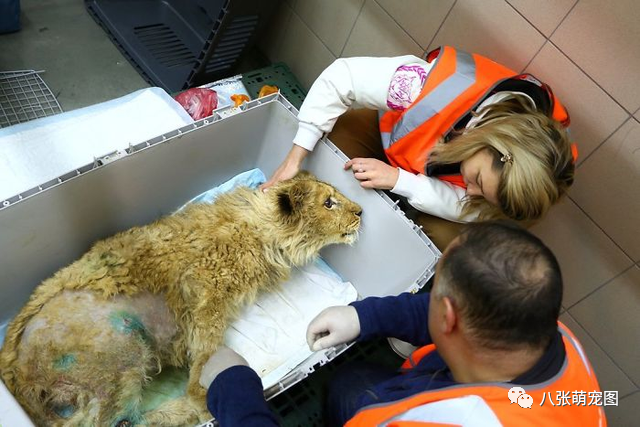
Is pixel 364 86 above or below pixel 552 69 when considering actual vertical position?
below

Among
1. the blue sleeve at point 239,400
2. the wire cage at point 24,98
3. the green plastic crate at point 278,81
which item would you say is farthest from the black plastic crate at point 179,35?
the blue sleeve at point 239,400

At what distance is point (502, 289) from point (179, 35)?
112 inches

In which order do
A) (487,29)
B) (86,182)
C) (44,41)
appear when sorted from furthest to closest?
(44,41) → (487,29) → (86,182)

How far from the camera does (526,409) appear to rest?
99cm

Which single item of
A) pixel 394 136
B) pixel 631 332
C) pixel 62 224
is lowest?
pixel 62 224

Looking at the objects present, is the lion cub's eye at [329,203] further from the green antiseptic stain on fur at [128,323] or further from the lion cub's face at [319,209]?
the green antiseptic stain on fur at [128,323]

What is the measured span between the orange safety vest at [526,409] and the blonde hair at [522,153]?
1.98ft

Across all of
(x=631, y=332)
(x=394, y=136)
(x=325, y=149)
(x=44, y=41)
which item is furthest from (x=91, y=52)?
(x=631, y=332)

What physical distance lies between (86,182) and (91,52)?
1639mm

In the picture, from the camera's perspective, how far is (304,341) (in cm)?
213

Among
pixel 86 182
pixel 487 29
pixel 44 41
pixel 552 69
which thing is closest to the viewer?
pixel 86 182

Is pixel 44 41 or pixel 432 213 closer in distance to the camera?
pixel 432 213

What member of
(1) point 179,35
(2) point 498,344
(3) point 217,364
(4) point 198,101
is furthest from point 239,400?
(1) point 179,35

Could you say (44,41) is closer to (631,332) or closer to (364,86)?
(364,86)
